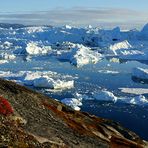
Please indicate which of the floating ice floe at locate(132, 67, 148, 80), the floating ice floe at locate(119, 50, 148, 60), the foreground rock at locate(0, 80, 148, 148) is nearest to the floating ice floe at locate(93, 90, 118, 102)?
the floating ice floe at locate(132, 67, 148, 80)

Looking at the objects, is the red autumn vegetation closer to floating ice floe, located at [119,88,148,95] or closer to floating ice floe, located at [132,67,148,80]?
floating ice floe, located at [119,88,148,95]

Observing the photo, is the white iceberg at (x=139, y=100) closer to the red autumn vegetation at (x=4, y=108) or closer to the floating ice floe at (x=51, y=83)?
the floating ice floe at (x=51, y=83)

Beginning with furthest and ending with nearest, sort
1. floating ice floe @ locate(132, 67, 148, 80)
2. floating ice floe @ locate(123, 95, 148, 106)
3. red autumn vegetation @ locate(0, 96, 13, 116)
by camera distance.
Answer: floating ice floe @ locate(132, 67, 148, 80) → floating ice floe @ locate(123, 95, 148, 106) → red autumn vegetation @ locate(0, 96, 13, 116)

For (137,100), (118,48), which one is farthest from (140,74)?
(118,48)

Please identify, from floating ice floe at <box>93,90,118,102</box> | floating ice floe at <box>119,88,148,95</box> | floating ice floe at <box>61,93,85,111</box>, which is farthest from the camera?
floating ice floe at <box>119,88,148,95</box>

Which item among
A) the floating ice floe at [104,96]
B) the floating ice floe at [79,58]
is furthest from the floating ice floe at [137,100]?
the floating ice floe at [79,58]

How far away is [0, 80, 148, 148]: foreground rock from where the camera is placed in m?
9.13

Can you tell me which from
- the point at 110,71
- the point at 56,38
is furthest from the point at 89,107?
the point at 56,38

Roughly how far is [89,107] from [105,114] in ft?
7.87

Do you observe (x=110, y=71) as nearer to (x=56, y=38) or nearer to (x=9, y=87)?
(x=9, y=87)

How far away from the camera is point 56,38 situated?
355 feet

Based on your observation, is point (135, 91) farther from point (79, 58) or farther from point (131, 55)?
point (131, 55)

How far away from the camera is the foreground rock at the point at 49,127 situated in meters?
9.13

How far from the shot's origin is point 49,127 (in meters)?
10.8
